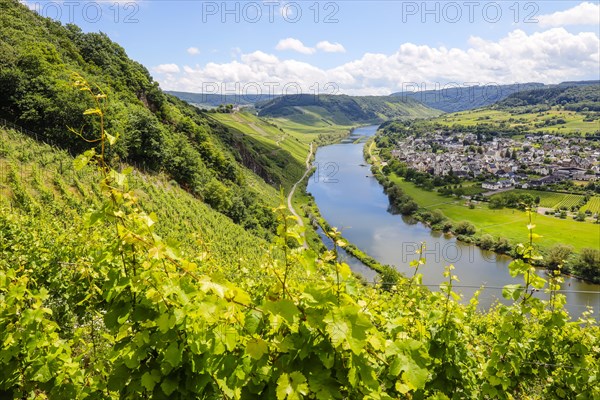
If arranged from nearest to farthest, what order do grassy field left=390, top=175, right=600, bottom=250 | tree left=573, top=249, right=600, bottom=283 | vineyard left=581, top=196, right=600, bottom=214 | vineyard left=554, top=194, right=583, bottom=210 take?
tree left=573, top=249, right=600, bottom=283
grassy field left=390, top=175, right=600, bottom=250
vineyard left=581, top=196, right=600, bottom=214
vineyard left=554, top=194, right=583, bottom=210

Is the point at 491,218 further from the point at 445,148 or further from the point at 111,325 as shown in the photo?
the point at 445,148

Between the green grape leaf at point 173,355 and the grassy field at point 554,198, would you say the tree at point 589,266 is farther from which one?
the green grape leaf at point 173,355

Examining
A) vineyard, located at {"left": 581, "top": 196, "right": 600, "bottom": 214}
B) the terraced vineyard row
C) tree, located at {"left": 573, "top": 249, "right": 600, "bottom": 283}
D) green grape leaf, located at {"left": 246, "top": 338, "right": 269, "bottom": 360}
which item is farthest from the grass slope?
the terraced vineyard row

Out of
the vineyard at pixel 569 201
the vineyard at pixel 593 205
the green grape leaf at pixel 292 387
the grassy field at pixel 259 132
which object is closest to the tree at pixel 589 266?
the vineyard at pixel 593 205

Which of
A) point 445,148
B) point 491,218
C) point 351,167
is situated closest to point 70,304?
point 491,218

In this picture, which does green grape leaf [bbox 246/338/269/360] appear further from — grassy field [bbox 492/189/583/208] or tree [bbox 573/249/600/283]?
grassy field [bbox 492/189/583/208]

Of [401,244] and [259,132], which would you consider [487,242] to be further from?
[259,132]

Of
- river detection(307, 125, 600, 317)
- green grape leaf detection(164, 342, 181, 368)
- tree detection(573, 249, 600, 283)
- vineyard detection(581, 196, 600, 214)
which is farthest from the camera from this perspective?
vineyard detection(581, 196, 600, 214)
